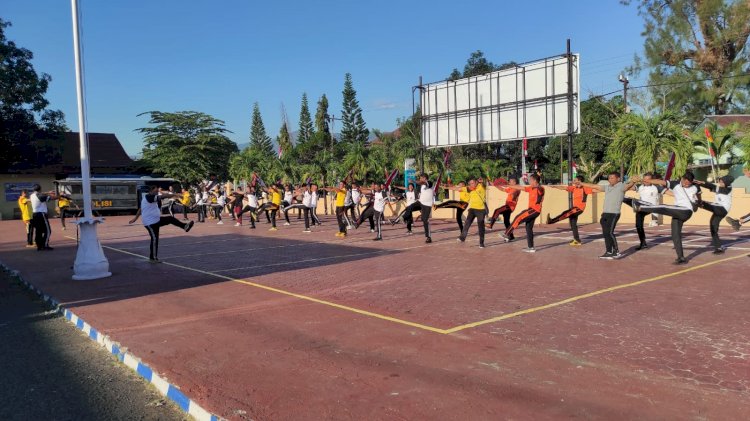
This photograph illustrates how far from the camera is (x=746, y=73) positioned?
39.7 metres

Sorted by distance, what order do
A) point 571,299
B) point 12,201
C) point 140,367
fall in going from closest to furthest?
point 140,367, point 571,299, point 12,201

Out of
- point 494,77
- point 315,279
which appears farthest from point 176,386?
point 494,77

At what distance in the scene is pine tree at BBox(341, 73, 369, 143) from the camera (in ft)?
228

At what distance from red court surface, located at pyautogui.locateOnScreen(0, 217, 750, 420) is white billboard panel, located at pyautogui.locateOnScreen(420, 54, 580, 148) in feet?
31.7

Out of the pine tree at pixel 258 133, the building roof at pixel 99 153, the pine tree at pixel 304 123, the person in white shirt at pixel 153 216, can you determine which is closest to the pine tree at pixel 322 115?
the pine tree at pixel 304 123

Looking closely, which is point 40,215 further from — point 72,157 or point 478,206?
point 72,157

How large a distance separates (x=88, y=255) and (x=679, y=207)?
11.4 metres

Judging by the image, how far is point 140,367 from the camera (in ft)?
17.1

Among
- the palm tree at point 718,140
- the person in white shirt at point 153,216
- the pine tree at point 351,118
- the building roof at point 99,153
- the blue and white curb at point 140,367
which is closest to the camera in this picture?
the blue and white curb at point 140,367

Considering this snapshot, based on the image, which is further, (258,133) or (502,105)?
(258,133)

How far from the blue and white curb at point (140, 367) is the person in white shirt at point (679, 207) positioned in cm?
942

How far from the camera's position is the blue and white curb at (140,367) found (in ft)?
13.8

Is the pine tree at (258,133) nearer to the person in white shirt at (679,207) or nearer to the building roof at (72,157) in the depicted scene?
the building roof at (72,157)

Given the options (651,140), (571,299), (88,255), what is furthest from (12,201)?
A: (571,299)
